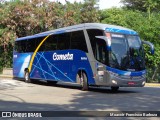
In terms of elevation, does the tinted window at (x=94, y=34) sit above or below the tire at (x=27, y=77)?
above

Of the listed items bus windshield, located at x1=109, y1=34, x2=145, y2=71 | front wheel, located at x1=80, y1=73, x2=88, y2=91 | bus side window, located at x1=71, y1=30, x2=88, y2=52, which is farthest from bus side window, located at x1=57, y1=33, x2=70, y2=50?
bus windshield, located at x1=109, y1=34, x2=145, y2=71

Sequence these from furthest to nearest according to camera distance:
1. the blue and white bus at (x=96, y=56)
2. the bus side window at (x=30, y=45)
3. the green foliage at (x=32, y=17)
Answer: the green foliage at (x=32, y=17)
the bus side window at (x=30, y=45)
the blue and white bus at (x=96, y=56)

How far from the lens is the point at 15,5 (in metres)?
35.9

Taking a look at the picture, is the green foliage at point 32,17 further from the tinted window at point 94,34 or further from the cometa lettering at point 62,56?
the tinted window at point 94,34

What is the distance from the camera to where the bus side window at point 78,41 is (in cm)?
1811

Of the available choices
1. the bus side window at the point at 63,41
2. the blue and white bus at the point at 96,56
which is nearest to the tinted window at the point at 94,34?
the blue and white bus at the point at 96,56

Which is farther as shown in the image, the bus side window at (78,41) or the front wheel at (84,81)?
the bus side window at (78,41)

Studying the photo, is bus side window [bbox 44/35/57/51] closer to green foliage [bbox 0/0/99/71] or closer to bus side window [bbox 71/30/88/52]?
bus side window [bbox 71/30/88/52]

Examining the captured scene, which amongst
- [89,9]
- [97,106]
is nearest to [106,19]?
[89,9]

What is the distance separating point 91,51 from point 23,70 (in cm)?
956

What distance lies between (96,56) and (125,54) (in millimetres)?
1392

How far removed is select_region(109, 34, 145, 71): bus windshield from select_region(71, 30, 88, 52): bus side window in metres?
1.77

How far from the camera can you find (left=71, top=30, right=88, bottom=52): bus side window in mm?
18111

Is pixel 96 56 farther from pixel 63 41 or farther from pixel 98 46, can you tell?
pixel 63 41
